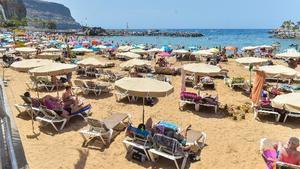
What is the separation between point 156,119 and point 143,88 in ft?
9.78

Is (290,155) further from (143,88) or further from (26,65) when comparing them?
(26,65)

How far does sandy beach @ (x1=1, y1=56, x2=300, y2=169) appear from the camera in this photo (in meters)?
7.20

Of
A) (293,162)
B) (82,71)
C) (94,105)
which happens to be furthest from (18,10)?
(293,162)

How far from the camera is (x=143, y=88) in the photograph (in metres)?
7.77

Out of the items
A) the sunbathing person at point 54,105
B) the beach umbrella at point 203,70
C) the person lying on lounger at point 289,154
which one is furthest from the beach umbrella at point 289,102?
the sunbathing person at point 54,105

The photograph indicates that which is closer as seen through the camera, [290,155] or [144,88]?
[290,155]

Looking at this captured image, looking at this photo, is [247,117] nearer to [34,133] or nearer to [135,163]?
[135,163]

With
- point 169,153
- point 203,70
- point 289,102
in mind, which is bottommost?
point 169,153

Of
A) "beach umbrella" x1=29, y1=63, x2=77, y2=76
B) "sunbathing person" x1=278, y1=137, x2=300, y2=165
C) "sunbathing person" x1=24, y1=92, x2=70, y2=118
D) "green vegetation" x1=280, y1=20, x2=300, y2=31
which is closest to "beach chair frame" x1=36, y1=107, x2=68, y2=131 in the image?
"sunbathing person" x1=24, y1=92, x2=70, y2=118

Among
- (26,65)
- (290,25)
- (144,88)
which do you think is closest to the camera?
(144,88)

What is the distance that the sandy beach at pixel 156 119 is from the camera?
720 cm

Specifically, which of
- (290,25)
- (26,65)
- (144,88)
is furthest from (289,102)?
(290,25)

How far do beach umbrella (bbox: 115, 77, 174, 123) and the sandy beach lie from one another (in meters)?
1.59

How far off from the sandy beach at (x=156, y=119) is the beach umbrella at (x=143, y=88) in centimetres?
159
